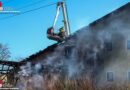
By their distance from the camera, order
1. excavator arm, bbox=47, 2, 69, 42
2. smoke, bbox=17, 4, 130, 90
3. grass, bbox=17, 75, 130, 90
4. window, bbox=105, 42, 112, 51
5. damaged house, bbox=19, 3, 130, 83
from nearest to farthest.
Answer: grass, bbox=17, 75, 130, 90, damaged house, bbox=19, 3, 130, 83, smoke, bbox=17, 4, 130, 90, window, bbox=105, 42, 112, 51, excavator arm, bbox=47, 2, 69, 42

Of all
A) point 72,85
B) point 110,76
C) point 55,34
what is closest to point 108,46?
point 110,76

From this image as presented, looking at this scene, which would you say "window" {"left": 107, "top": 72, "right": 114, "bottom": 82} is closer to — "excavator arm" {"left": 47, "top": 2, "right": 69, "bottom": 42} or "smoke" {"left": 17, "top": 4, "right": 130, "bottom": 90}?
"smoke" {"left": 17, "top": 4, "right": 130, "bottom": 90}

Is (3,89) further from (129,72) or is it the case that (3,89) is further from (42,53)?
(42,53)

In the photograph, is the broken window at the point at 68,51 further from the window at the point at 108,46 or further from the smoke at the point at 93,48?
the window at the point at 108,46

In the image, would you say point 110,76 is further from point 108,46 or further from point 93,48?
point 93,48

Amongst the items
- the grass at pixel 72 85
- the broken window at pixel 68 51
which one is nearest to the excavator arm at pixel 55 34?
the broken window at pixel 68 51

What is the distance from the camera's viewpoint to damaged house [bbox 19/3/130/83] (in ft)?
55.9

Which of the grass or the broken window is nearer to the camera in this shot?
the grass

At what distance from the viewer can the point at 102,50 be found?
18.2m

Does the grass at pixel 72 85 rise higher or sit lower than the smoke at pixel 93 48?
lower

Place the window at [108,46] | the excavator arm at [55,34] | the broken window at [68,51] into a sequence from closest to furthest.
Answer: the window at [108,46] → the broken window at [68,51] → the excavator arm at [55,34]

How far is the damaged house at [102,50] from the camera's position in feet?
55.9

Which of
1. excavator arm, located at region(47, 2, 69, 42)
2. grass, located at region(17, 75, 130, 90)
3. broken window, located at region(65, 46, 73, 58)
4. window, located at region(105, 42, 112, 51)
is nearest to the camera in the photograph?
grass, located at region(17, 75, 130, 90)

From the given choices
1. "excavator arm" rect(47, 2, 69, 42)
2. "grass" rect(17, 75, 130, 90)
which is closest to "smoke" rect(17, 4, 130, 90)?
"excavator arm" rect(47, 2, 69, 42)
